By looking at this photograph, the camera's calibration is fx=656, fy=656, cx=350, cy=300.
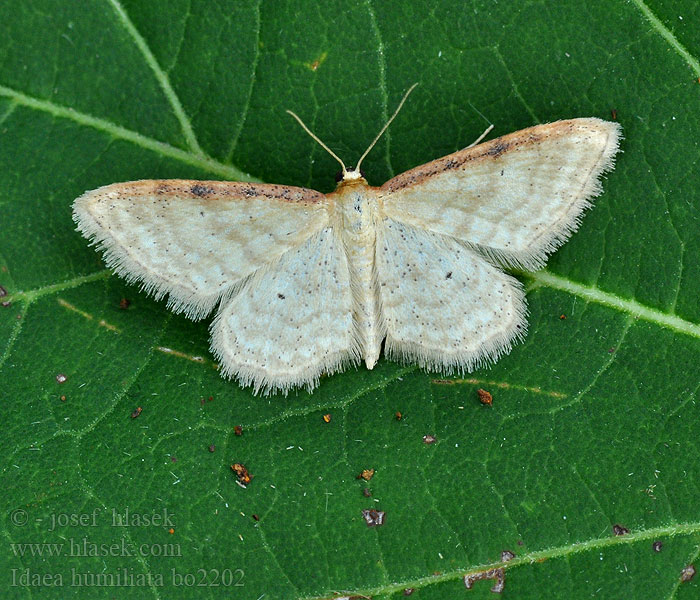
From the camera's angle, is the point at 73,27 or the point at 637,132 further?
the point at 73,27

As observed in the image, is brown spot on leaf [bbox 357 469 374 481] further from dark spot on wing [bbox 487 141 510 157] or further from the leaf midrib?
dark spot on wing [bbox 487 141 510 157]

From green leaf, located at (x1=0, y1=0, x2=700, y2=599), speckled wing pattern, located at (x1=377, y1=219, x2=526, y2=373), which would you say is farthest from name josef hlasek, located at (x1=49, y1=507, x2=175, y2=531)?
speckled wing pattern, located at (x1=377, y1=219, x2=526, y2=373)

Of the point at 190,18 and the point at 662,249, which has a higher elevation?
the point at 662,249

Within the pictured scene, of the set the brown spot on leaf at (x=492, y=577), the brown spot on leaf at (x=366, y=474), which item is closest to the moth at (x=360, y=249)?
the brown spot on leaf at (x=366, y=474)

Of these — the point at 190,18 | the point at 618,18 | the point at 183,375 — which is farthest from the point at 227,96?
the point at 618,18

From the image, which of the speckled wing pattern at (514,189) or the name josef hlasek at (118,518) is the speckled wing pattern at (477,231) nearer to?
the speckled wing pattern at (514,189)

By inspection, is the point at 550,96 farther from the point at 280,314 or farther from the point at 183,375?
the point at 183,375

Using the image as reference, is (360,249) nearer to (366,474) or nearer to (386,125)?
(386,125)

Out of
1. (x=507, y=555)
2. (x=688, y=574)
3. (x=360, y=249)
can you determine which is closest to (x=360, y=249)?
(x=360, y=249)
